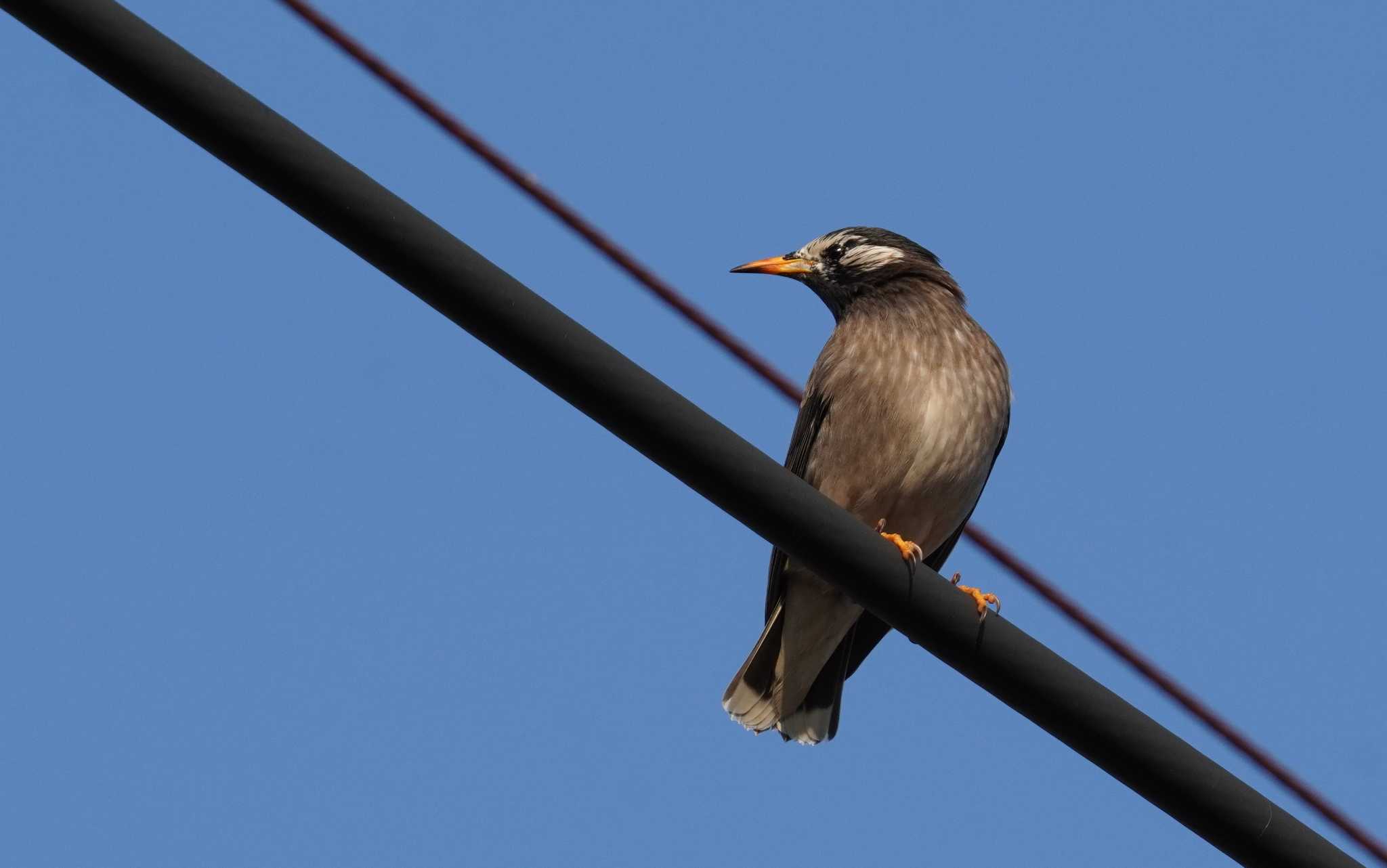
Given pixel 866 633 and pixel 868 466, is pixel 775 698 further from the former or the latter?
pixel 868 466

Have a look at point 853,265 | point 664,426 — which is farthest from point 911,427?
point 664,426

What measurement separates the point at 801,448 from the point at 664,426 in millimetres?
2795

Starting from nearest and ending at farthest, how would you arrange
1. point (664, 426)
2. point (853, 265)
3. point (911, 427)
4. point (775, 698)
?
point (664, 426) < point (911, 427) < point (775, 698) < point (853, 265)

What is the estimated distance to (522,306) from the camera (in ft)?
9.85

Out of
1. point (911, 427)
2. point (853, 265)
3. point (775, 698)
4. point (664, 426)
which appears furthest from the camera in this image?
point (853, 265)

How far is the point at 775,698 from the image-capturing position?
565 centimetres

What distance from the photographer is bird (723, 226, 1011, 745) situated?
552 cm

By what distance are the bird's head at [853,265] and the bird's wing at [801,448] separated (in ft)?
2.54

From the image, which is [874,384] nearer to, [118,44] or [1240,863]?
[1240,863]

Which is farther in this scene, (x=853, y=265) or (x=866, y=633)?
(x=853, y=265)

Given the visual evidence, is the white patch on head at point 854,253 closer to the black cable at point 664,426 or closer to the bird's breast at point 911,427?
the bird's breast at point 911,427

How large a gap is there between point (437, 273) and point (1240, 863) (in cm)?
196

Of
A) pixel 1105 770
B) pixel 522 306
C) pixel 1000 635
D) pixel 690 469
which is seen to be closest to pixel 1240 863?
pixel 1105 770

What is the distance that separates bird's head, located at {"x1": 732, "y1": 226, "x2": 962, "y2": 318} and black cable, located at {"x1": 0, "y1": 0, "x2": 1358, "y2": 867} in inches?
119
